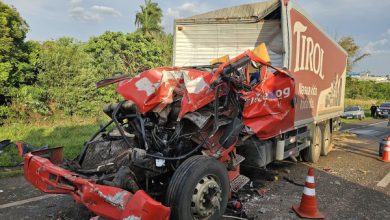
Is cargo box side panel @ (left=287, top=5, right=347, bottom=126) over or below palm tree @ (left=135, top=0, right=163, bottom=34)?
below

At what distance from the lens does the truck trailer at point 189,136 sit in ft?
12.2

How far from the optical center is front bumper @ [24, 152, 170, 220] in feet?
10.5

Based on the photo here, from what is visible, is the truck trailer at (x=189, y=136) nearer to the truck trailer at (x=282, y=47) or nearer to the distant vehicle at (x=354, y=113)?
the truck trailer at (x=282, y=47)

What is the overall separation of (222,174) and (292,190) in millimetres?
2495

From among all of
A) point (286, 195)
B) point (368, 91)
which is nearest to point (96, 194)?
point (286, 195)

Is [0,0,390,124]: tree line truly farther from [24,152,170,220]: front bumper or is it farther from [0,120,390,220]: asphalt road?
[24,152,170,220]: front bumper

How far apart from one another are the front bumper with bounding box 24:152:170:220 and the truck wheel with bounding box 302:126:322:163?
6040mm

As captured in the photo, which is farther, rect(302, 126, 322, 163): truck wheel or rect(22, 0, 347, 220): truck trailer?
rect(302, 126, 322, 163): truck wheel

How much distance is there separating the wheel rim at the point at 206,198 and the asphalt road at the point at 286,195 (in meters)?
0.75

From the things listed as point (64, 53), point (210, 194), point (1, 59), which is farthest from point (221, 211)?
point (64, 53)

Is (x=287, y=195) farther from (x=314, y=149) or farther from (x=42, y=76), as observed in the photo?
(x=42, y=76)

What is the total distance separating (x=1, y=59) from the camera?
1330 centimetres

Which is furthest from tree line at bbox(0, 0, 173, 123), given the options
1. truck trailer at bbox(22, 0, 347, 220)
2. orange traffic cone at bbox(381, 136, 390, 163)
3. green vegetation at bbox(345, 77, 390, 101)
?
green vegetation at bbox(345, 77, 390, 101)

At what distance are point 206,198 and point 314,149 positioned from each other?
545 centimetres
